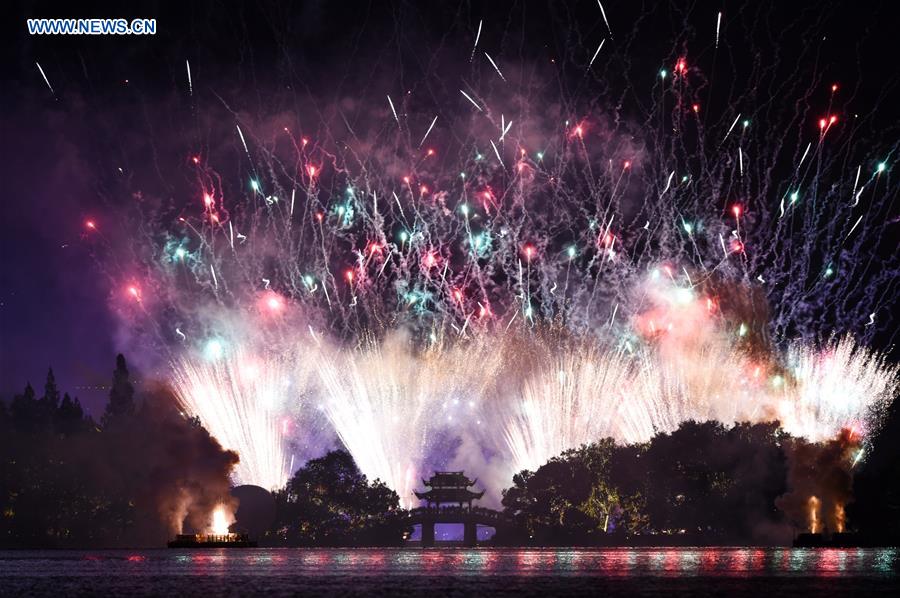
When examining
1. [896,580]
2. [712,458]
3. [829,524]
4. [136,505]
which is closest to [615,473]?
[712,458]

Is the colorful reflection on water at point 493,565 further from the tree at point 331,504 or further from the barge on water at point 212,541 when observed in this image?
the tree at point 331,504

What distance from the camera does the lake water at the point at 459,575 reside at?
57938 millimetres

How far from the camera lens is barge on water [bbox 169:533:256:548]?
115169mm

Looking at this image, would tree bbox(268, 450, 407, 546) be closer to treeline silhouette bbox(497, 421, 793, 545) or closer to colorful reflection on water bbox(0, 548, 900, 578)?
treeline silhouette bbox(497, 421, 793, 545)

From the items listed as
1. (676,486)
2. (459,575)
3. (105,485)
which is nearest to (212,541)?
(105,485)

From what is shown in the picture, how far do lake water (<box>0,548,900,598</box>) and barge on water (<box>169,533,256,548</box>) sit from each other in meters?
15.2

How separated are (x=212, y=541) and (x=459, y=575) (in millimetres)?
51725

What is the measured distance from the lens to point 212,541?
117 metres

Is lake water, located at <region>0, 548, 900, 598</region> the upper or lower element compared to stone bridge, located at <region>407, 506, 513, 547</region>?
lower

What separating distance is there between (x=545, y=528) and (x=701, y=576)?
58715 millimetres

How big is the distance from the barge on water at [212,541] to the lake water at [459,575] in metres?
15.2

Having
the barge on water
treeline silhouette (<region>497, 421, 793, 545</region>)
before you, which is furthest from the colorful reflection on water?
the barge on water

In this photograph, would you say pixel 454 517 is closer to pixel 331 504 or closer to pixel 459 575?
Result: pixel 331 504

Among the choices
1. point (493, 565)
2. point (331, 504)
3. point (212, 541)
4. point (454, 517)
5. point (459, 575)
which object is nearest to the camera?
point (459, 575)
